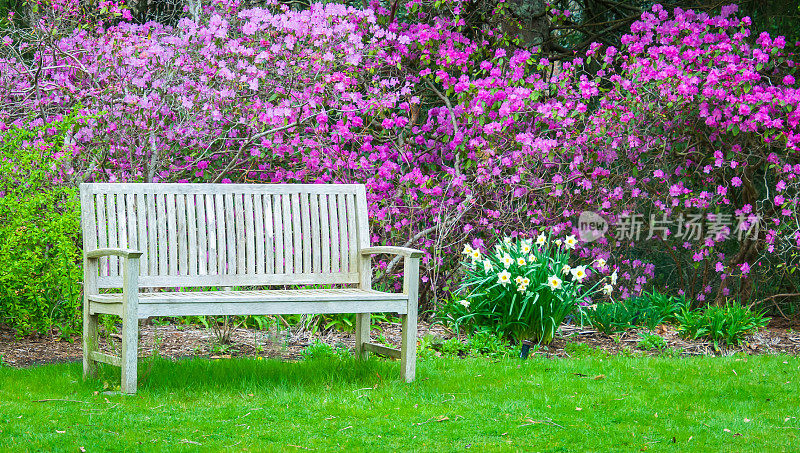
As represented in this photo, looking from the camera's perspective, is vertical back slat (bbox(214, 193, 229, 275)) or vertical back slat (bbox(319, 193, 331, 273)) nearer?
vertical back slat (bbox(214, 193, 229, 275))

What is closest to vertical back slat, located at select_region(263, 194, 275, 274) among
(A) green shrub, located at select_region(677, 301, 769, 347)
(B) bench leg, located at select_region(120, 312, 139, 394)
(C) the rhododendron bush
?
(B) bench leg, located at select_region(120, 312, 139, 394)

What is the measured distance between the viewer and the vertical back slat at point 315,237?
184 inches

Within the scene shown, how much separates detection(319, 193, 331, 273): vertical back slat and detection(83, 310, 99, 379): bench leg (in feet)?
3.90

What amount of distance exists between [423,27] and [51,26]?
8.92ft

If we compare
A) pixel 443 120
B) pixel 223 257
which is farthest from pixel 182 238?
pixel 443 120

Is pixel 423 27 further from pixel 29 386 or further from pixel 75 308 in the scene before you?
pixel 29 386

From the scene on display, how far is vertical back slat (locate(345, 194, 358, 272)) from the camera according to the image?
4746 mm

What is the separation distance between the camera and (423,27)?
6.89 metres

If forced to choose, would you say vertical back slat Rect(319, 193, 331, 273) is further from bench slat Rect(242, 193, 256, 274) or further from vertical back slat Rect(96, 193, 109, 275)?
vertical back slat Rect(96, 193, 109, 275)

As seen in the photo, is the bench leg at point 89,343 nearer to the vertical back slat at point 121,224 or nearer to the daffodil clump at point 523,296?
the vertical back slat at point 121,224

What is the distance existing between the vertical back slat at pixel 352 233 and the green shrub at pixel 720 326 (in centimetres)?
242

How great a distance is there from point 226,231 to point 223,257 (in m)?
0.15

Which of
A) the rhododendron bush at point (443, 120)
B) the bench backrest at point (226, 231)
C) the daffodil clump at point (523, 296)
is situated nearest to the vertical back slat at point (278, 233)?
the bench backrest at point (226, 231)

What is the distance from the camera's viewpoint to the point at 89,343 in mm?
4199
